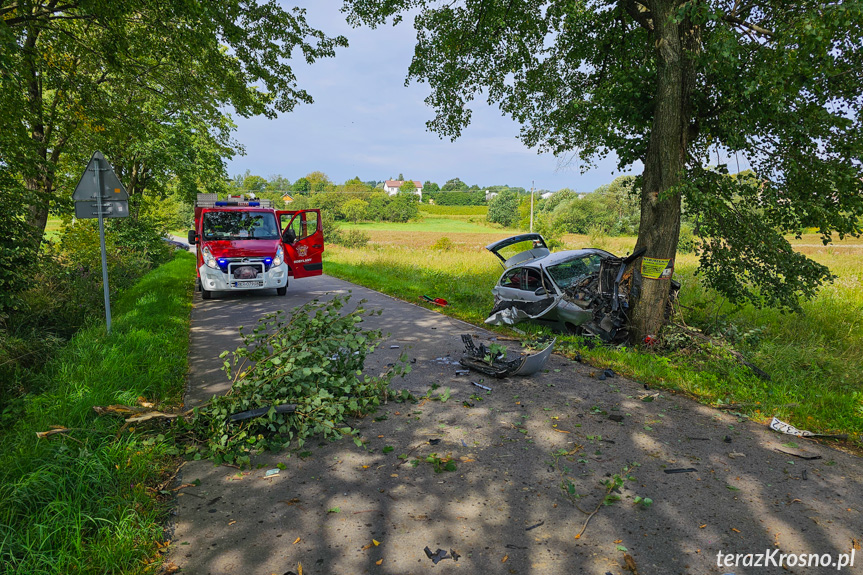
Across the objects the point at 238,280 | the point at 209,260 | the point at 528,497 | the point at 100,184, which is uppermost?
the point at 100,184

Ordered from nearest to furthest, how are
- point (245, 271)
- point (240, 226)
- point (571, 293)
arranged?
point (571, 293), point (245, 271), point (240, 226)

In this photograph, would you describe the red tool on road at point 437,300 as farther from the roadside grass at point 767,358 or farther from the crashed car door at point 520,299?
the crashed car door at point 520,299

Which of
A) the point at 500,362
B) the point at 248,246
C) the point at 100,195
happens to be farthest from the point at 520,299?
the point at 248,246

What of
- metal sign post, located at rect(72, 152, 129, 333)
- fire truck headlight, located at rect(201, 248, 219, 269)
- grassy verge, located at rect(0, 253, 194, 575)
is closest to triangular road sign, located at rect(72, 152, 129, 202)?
metal sign post, located at rect(72, 152, 129, 333)

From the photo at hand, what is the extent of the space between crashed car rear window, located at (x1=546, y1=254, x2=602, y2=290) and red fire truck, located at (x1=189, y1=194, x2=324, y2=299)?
752cm

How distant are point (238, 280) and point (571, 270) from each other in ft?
27.7

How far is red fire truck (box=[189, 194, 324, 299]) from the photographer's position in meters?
12.2

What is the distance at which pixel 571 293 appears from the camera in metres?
8.14

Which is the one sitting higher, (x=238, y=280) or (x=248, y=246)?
(x=248, y=246)

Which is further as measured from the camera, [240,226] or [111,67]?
[240,226]

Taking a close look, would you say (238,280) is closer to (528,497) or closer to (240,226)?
(240,226)

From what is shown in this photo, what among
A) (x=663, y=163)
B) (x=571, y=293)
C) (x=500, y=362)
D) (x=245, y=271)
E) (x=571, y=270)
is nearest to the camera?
(x=500, y=362)

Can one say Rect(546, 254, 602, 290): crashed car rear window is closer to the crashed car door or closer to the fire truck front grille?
the crashed car door

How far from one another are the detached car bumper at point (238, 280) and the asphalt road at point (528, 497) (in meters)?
7.39
